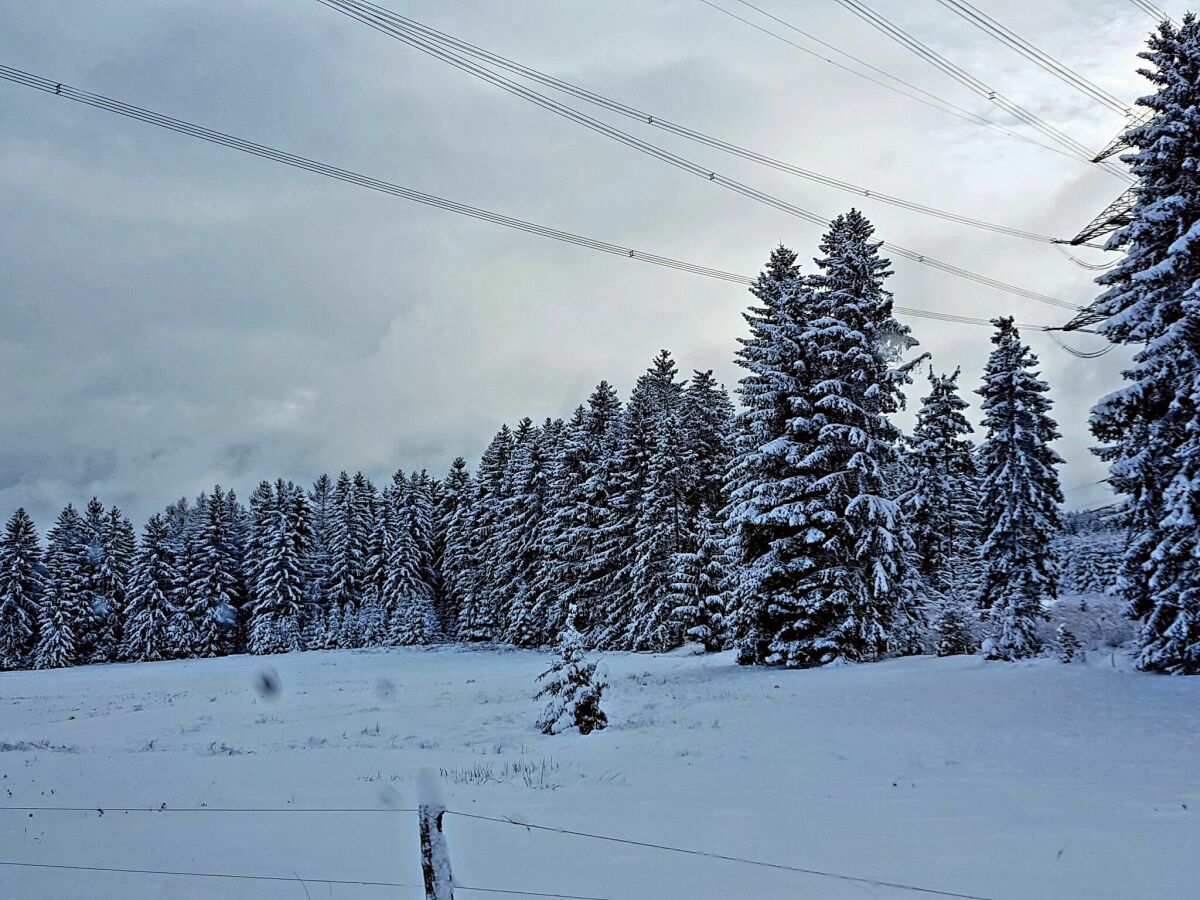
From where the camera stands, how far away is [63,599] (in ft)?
220

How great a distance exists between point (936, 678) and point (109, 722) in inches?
939

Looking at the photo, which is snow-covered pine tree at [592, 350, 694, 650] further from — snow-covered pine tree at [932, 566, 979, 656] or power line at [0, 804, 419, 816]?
power line at [0, 804, 419, 816]

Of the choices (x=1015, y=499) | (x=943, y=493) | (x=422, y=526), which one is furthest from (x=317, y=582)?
(x=1015, y=499)

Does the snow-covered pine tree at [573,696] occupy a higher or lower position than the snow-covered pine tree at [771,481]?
lower

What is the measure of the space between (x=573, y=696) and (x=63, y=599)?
230 ft

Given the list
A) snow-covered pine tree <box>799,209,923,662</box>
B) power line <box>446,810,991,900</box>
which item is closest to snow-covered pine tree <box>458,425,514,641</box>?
snow-covered pine tree <box>799,209,923,662</box>

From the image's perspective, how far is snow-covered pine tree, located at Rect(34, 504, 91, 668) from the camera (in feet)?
212

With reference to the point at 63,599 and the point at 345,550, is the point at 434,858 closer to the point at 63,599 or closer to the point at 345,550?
the point at 345,550

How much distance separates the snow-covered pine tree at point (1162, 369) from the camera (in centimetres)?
1820

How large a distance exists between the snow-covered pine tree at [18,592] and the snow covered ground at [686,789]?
57090 mm

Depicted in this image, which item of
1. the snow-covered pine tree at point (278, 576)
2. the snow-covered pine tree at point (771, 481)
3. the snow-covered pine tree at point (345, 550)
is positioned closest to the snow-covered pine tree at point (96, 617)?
the snow-covered pine tree at point (278, 576)

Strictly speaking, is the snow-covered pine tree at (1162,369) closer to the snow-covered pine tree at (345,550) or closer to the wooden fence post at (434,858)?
the wooden fence post at (434,858)

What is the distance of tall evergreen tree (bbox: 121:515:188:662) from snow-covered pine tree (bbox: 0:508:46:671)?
25.5 feet

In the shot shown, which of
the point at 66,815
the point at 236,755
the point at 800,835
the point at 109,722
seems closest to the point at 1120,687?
the point at 800,835
